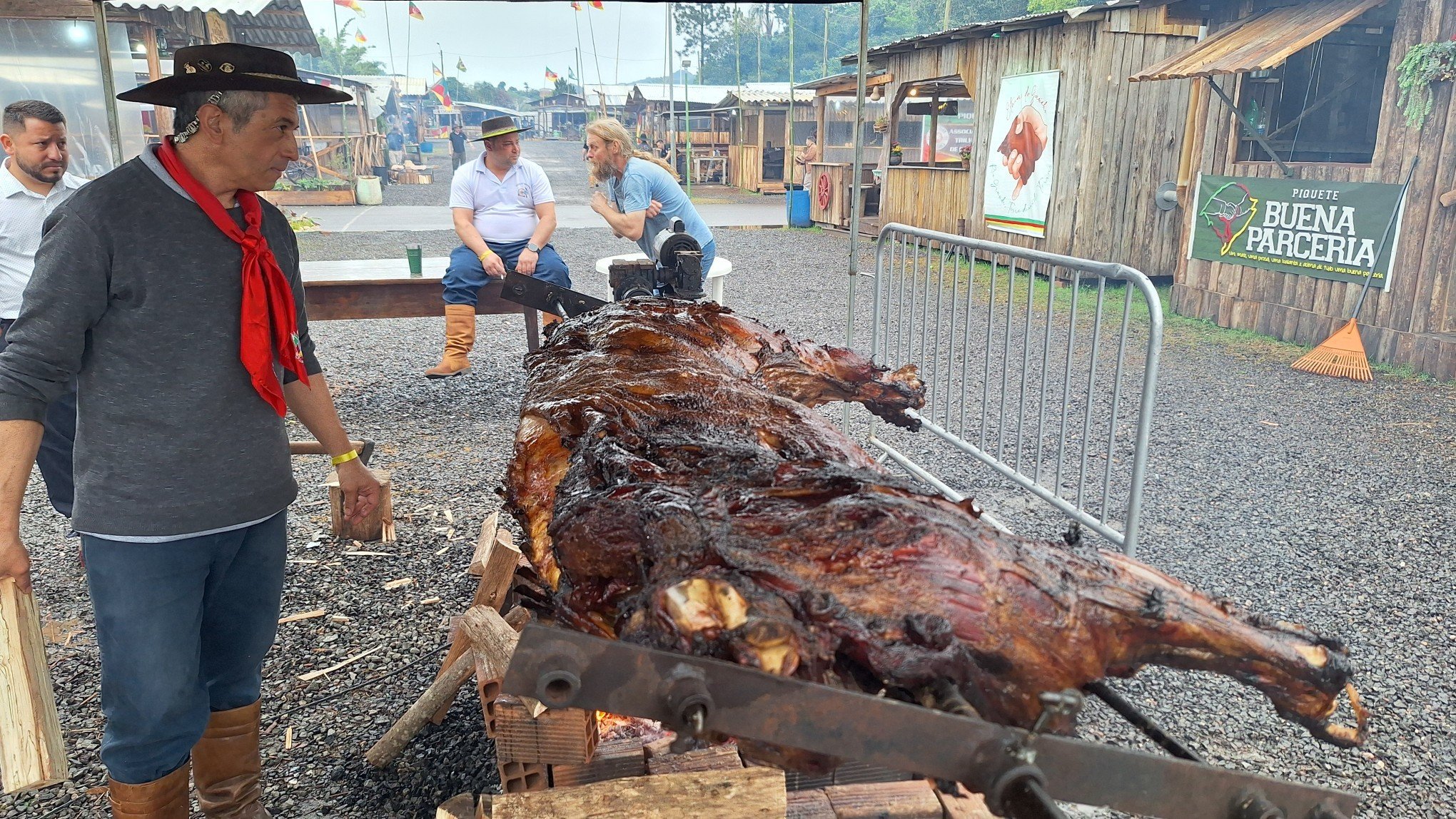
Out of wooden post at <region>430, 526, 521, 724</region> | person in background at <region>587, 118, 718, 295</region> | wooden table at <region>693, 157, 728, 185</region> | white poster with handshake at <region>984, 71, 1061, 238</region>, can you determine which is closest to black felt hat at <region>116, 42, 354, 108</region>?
wooden post at <region>430, 526, 521, 724</region>

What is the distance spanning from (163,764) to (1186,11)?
11.7 meters

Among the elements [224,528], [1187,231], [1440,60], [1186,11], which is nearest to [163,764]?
[224,528]

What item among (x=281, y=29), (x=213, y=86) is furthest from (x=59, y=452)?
(x=281, y=29)

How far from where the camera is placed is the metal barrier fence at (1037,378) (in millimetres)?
3473

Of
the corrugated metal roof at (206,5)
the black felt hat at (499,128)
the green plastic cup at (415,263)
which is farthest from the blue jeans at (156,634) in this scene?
the corrugated metal roof at (206,5)

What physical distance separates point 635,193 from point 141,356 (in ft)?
13.7

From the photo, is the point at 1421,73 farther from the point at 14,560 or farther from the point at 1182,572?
the point at 14,560

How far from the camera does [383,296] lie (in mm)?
7105

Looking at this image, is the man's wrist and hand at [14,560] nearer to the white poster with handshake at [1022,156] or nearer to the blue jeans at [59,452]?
the blue jeans at [59,452]

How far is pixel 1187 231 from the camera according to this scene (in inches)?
399

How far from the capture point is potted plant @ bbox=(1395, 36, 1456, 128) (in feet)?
24.1

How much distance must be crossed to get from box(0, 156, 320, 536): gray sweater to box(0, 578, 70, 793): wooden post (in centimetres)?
22

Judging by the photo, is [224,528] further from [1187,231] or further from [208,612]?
[1187,231]

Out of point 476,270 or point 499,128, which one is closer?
point 499,128
